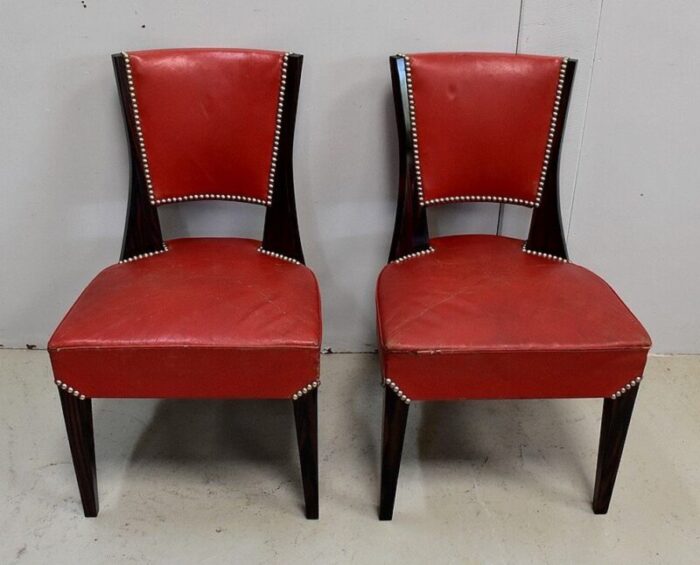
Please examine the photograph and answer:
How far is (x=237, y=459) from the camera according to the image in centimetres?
160

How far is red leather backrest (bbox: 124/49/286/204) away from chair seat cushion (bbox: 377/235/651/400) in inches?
17.2

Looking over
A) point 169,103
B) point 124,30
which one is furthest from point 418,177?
point 124,30

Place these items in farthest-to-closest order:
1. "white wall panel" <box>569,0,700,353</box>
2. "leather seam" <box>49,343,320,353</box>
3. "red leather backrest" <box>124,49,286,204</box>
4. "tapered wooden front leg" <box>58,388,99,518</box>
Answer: "white wall panel" <box>569,0,700,353</box>
"red leather backrest" <box>124,49,286,204</box>
"tapered wooden front leg" <box>58,388,99,518</box>
"leather seam" <box>49,343,320,353</box>

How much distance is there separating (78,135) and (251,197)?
1.48 ft

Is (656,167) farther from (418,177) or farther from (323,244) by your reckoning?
(323,244)

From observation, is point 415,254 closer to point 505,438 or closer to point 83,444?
point 505,438

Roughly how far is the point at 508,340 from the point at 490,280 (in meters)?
0.18

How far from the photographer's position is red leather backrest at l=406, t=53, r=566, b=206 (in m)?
1.46

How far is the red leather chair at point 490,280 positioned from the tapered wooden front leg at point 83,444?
0.57 m

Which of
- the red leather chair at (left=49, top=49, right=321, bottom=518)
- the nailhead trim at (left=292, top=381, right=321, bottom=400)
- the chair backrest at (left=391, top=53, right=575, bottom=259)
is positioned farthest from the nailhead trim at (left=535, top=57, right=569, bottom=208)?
the nailhead trim at (left=292, top=381, right=321, bottom=400)

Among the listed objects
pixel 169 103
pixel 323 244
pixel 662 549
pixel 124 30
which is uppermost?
pixel 124 30

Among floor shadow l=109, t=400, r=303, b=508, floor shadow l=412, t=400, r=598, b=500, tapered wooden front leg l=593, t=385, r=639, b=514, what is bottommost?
floor shadow l=412, t=400, r=598, b=500

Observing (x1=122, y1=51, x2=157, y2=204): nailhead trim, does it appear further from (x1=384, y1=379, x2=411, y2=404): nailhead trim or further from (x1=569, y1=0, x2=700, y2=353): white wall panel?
(x1=569, y1=0, x2=700, y2=353): white wall panel

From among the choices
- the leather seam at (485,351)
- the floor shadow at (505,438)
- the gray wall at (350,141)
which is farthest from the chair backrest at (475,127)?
the floor shadow at (505,438)
